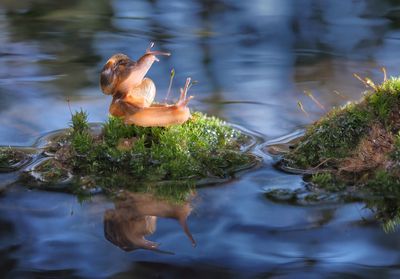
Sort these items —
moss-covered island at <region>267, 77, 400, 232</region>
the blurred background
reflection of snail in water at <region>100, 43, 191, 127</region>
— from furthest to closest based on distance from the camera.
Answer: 1. the blurred background
2. reflection of snail in water at <region>100, 43, 191, 127</region>
3. moss-covered island at <region>267, 77, 400, 232</region>

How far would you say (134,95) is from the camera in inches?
131

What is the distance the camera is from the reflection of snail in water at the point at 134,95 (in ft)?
10.6

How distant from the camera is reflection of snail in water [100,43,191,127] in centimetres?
324

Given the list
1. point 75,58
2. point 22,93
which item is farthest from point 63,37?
point 22,93

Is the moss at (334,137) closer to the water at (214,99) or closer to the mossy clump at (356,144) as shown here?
the mossy clump at (356,144)

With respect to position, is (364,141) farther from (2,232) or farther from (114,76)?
(2,232)

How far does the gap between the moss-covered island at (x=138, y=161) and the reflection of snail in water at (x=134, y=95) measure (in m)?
0.10

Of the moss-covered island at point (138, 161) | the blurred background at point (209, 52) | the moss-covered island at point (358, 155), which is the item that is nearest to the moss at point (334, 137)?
the moss-covered island at point (358, 155)

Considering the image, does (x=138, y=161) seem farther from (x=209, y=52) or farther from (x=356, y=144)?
(x=209, y=52)

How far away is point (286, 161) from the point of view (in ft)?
11.5

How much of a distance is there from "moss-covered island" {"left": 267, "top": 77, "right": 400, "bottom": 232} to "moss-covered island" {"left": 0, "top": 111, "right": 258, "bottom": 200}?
336mm

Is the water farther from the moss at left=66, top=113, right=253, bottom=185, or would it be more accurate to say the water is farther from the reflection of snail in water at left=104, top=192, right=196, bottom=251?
the moss at left=66, top=113, right=253, bottom=185

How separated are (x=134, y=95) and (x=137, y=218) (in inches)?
24.6

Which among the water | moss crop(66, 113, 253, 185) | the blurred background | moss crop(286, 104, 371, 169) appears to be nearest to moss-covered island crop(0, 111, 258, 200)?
moss crop(66, 113, 253, 185)
